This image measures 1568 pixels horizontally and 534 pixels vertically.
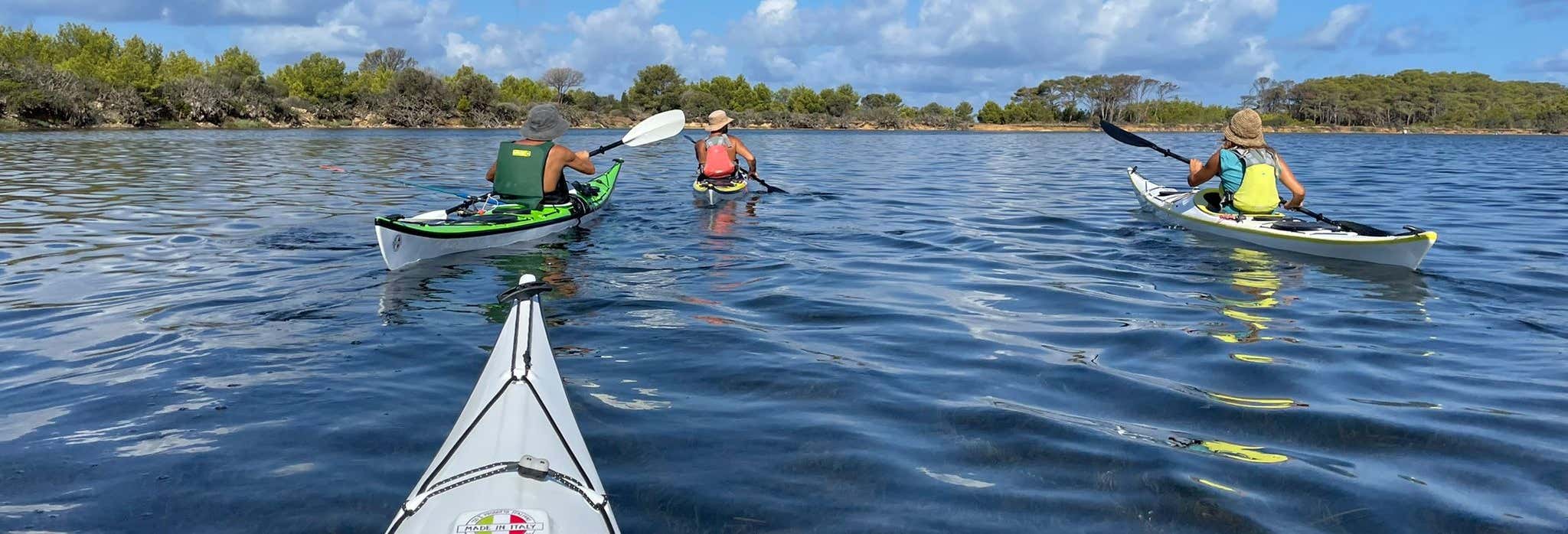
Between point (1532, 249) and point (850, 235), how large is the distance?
757 cm

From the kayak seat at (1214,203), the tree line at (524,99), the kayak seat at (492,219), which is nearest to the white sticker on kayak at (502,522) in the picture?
the kayak seat at (492,219)

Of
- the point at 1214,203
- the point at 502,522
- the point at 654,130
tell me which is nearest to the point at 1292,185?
the point at 1214,203

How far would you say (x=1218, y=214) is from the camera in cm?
1078

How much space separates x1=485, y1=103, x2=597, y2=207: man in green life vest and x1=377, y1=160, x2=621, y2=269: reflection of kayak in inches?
9.0

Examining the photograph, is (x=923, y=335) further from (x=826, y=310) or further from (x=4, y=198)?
(x=4, y=198)

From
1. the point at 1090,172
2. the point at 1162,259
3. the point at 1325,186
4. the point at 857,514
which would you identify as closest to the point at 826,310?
the point at 857,514

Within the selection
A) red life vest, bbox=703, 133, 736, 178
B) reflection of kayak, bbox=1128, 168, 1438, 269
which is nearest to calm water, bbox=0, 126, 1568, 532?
reflection of kayak, bbox=1128, 168, 1438, 269

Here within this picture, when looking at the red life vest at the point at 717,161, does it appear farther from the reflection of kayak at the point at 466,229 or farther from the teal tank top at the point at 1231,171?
the teal tank top at the point at 1231,171

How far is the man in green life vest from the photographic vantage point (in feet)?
33.7

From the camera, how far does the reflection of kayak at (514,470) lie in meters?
2.62

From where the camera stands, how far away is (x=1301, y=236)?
9.42m

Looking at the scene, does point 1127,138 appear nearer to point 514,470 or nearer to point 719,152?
point 719,152

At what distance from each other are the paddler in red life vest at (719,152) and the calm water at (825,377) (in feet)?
9.63

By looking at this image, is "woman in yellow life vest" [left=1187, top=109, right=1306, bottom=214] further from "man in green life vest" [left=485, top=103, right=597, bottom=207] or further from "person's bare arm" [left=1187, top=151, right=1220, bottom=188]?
"man in green life vest" [left=485, top=103, right=597, bottom=207]
